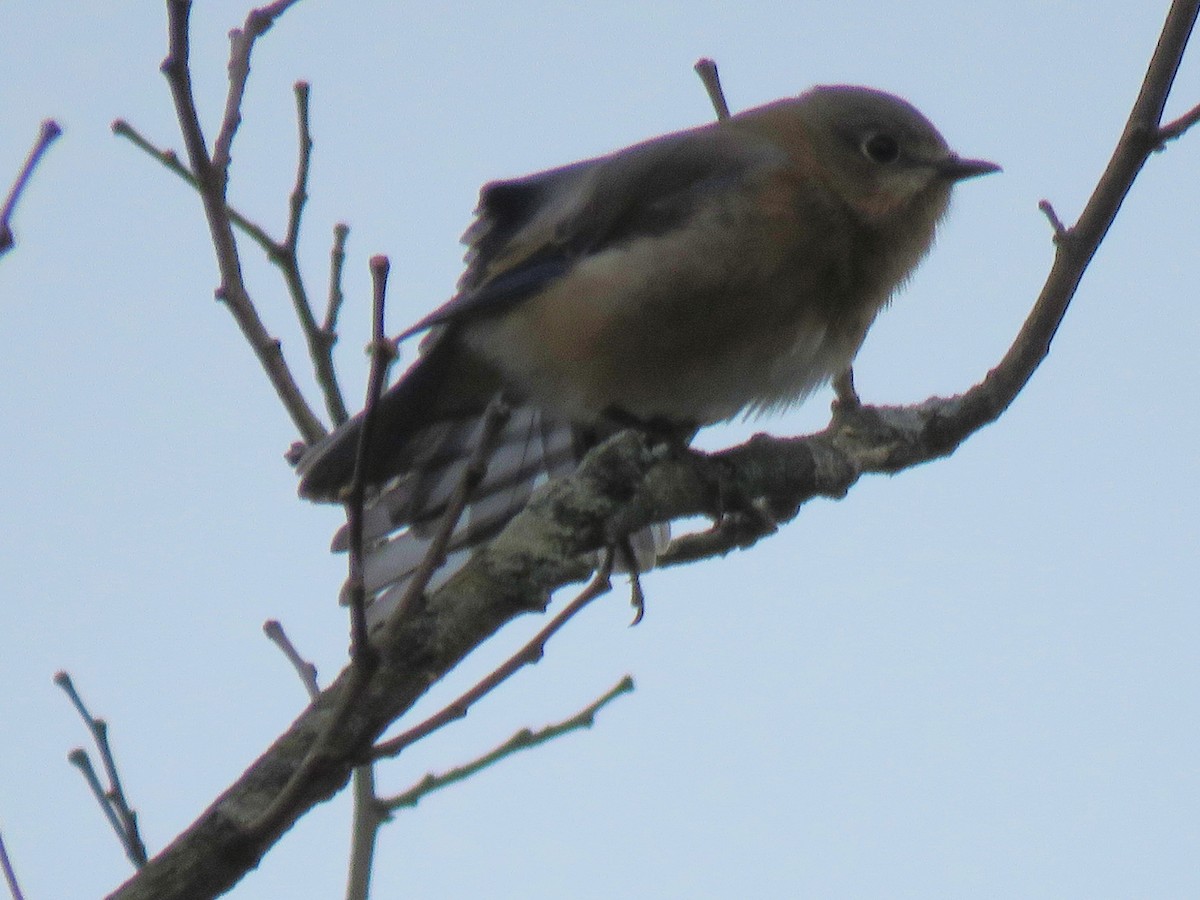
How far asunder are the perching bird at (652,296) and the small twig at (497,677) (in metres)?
1.36

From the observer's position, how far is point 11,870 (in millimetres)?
2168

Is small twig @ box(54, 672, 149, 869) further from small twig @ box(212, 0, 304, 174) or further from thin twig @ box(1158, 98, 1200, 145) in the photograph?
thin twig @ box(1158, 98, 1200, 145)

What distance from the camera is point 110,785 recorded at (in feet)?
7.88

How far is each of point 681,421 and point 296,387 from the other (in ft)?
4.03

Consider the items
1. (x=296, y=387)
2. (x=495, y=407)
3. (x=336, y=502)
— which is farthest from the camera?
(x=336, y=502)

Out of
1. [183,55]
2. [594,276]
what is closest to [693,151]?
[594,276]

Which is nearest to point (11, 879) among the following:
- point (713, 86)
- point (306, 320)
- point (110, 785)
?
point (110, 785)

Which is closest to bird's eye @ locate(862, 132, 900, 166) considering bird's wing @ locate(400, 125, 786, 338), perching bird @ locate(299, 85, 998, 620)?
perching bird @ locate(299, 85, 998, 620)

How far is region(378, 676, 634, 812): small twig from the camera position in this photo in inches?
104

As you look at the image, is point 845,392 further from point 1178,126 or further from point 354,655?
point 354,655

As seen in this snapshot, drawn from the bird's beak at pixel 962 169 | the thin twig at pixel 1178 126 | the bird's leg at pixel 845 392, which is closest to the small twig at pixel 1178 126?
the thin twig at pixel 1178 126

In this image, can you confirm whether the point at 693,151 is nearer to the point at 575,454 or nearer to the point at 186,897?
the point at 575,454

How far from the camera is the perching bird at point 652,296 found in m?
3.88

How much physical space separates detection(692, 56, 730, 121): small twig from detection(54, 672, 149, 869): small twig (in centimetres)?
236
